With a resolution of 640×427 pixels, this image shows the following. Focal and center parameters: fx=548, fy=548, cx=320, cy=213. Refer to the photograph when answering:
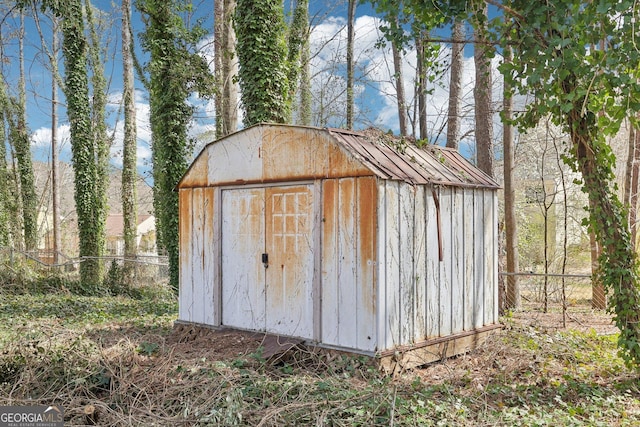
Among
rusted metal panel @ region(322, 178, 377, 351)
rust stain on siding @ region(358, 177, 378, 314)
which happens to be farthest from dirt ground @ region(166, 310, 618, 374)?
rust stain on siding @ region(358, 177, 378, 314)

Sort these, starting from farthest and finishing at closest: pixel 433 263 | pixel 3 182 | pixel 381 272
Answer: pixel 3 182 → pixel 433 263 → pixel 381 272

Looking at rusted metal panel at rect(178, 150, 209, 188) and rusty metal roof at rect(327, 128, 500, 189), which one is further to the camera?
rusted metal panel at rect(178, 150, 209, 188)

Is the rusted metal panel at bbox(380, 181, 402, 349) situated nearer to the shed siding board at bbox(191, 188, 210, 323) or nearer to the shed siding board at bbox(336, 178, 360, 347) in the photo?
the shed siding board at bbox(336, 178, 360, 347)

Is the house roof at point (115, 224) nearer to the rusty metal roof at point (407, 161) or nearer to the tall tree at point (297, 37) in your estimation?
the tall tree at point (297, 37)

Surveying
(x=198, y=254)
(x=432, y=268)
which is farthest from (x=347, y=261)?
(x=198, y=254)

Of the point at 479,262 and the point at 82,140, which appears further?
the point at 82,140

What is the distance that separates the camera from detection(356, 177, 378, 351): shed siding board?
235 inches

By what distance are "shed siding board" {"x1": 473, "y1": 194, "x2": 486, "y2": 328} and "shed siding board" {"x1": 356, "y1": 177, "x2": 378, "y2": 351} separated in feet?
6.58

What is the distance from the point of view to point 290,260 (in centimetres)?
689

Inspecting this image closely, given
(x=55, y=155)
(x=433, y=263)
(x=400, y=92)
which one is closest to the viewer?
(x=433, y=263)

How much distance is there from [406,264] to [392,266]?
251mm

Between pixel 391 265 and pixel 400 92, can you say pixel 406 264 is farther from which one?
pixel 400 92

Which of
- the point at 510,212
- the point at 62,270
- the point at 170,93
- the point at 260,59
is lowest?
the point at 62,270

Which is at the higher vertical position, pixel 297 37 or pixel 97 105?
pixel 297 37
